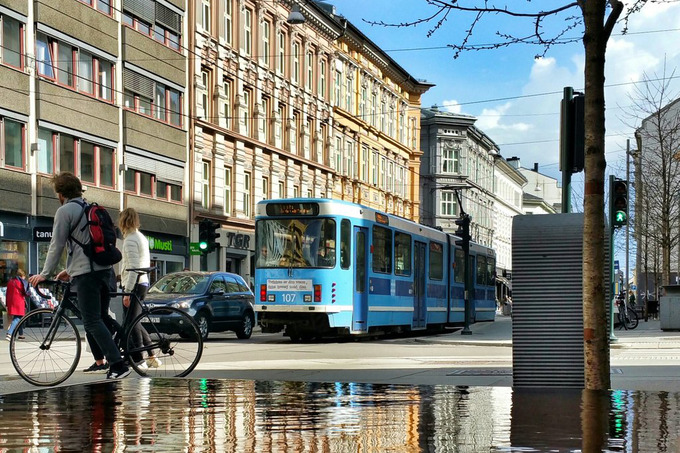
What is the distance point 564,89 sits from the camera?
10172mm

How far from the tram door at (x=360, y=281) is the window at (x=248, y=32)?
89.4ft

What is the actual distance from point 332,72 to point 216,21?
52.7 feet

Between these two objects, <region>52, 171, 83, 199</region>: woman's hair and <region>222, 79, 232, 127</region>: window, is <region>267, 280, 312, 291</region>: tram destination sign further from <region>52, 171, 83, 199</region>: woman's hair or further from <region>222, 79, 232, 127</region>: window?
<region>222, 79, 232, 127</region>: window

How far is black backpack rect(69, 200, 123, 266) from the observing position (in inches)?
419

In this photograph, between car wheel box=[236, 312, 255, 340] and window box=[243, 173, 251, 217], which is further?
window box=[243, 173, 251, 217]

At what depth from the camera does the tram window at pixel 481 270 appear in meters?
41.2

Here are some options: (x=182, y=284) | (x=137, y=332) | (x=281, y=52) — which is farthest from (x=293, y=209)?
(x=281, y=52)

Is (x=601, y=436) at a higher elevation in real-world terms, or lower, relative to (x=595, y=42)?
lower

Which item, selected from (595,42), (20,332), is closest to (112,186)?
(20,332)

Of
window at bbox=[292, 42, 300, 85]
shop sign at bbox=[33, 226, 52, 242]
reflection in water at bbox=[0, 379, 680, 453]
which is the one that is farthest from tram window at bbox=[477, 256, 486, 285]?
reflection in water at bbox=[0, 379, 680, 453]

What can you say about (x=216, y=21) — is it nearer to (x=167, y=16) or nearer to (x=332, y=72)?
(x=167, y=16)

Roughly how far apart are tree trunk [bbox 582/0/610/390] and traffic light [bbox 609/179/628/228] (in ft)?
47.3

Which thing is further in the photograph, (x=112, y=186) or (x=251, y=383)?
(x=112, y=186)

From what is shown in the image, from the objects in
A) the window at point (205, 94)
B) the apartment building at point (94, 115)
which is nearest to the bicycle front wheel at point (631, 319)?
the apartment building at point (94, 115)
